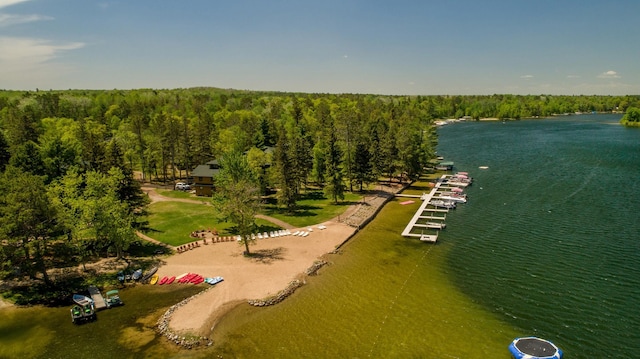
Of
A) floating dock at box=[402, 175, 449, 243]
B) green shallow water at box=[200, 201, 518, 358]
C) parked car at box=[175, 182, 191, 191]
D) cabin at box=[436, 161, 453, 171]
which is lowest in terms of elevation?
green shallow water at box=[200, 201, 518, 358]

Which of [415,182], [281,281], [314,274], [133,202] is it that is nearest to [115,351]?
[281,281]

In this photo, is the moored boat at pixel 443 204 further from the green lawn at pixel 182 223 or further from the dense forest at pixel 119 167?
the green lawn at pixel 182 223

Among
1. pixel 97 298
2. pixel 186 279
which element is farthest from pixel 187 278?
pixel 97 298

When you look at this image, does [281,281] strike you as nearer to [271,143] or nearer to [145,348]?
[145,348]

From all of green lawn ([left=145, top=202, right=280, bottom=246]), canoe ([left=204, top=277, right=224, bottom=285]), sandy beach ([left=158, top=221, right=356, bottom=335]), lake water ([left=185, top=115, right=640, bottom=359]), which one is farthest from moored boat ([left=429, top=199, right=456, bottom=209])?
canoe ([left=204, top=277, right=224, bottom=285])

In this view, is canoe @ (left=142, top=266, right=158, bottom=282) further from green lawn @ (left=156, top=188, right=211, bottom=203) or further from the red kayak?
green lawn @ (left=156, top=188, right=211, bottom=203)

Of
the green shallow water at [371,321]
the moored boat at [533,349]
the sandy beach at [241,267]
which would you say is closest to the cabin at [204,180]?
the sandy beach at [241,267]
